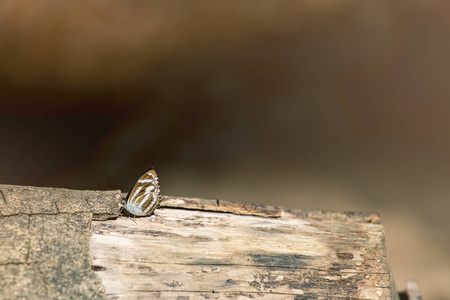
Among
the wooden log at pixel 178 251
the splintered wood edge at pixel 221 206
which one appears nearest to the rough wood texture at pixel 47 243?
the wooden log at pixel 178 251

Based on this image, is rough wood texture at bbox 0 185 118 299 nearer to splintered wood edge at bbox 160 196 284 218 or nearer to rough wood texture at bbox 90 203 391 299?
rough wood texture at bbox 90 203 391 299

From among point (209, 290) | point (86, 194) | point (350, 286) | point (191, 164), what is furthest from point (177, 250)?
point (191, 164)

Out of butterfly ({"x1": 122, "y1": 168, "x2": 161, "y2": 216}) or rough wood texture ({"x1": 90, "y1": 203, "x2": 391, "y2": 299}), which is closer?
rough wood texture ({"x1": 90, "y1": 203, "x2": 391, "y2": 299})

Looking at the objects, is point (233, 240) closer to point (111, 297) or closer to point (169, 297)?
point (169, 297)

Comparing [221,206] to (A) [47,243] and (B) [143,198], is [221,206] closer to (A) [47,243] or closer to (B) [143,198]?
(B) [143,198]

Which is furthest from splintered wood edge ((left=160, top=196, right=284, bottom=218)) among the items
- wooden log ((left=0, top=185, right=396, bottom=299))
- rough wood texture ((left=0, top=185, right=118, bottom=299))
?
rough wood texture ((left=0, top=185, right=118, bottom=299))

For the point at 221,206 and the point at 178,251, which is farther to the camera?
the point at 221,206

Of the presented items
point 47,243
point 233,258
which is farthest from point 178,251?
point 47,243
